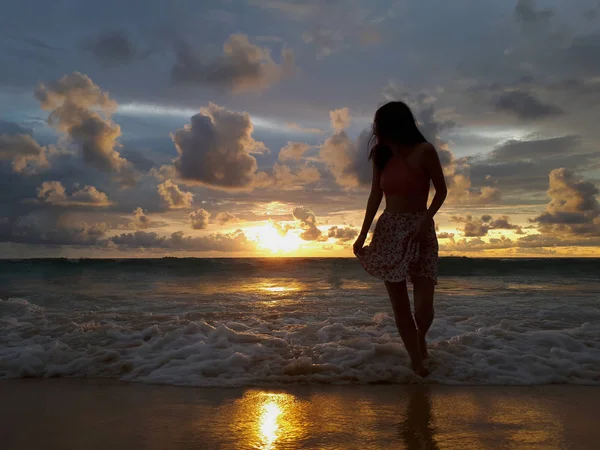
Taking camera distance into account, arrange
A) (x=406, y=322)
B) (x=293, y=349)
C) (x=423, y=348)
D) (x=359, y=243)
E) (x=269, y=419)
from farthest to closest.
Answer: (x=293, y=349), (x=423, y=348), (x=359, y=243), (x=406, y=322), (x=269, y=419)

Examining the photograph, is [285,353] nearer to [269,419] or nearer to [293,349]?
[293,349]

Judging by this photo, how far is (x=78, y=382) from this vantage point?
385cm

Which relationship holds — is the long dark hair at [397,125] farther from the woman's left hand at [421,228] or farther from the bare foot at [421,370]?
the bare foot at [421,370]

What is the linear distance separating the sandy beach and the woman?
62cm

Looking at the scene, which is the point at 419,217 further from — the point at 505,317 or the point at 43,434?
the point at 505,317

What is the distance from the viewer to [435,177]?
3559 millimetres

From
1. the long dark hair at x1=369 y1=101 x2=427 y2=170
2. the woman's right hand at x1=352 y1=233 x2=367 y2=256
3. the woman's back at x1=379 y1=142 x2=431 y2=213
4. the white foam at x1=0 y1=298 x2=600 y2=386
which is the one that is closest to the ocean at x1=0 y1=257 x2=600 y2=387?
the white foam at x1=0 y1=298 x2=600 y2=386

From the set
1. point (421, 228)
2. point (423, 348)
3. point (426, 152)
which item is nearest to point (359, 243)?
point (421, 228)

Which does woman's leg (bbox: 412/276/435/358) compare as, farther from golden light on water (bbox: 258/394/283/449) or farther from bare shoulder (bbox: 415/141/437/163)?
golden light on water (bbox: 258/394/283/449)

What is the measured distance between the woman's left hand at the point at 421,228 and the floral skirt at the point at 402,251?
5 cm

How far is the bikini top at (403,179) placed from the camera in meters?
3.63

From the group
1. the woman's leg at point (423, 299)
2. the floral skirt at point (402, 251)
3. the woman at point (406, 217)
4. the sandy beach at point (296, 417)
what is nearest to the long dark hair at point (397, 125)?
the woman at point (406, 217)

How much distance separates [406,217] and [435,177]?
36cm

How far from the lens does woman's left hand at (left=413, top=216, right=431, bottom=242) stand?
353 cm
